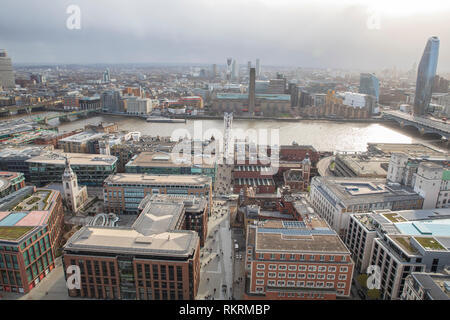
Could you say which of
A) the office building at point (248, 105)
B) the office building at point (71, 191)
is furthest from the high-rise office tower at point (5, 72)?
the office building at point (71, 191)

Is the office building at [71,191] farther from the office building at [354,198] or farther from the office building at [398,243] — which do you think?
the office building at [398,243]

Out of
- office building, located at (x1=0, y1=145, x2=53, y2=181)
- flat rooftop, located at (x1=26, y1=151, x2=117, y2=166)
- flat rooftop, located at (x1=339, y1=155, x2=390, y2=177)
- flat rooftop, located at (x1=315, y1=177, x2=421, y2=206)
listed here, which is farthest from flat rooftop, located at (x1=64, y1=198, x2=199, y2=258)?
office building, located at (x1=0, y1=145, x2=53, y2=181)

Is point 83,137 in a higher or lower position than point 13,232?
lower

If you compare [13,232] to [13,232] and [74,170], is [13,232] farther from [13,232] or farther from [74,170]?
[74,170]

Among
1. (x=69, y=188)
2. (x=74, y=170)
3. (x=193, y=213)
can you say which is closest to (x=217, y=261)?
(x=193, y=213)

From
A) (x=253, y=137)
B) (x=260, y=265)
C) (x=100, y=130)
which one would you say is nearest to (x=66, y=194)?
(x=260, y=265)
